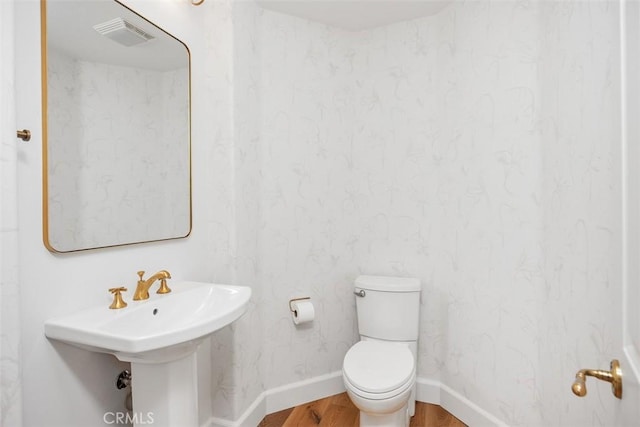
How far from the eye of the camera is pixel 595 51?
1.12 meters

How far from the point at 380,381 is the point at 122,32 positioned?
1.79 m

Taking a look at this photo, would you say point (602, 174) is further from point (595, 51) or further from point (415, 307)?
point (415, 307)

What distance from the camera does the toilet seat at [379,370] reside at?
57.5 inches

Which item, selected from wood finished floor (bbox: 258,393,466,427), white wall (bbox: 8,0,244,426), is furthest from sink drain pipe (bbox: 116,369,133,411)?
wood finished floor (bbox: 258,393,466,427)

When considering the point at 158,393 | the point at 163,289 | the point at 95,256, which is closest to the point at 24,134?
the point at 95,256

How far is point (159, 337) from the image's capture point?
929 millimetres

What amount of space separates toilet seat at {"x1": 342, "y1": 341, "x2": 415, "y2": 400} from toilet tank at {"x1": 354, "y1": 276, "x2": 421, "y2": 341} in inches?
4.3

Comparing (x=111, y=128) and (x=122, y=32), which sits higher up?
(x=122, y=32)

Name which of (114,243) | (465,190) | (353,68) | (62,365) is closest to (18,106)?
(114,243)

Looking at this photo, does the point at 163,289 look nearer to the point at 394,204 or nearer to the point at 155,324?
the point at 155,324

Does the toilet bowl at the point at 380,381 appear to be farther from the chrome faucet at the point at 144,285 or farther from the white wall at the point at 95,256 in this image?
the chrome faucet at the point at 144,285

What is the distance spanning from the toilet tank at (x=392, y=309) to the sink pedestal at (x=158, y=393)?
3.62 feet

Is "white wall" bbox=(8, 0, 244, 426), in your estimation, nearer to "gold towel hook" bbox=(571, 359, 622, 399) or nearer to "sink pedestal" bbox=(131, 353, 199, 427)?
"sink pedestal" bbox=(131, 353, 199, 427)

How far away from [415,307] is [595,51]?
139 centimetres
